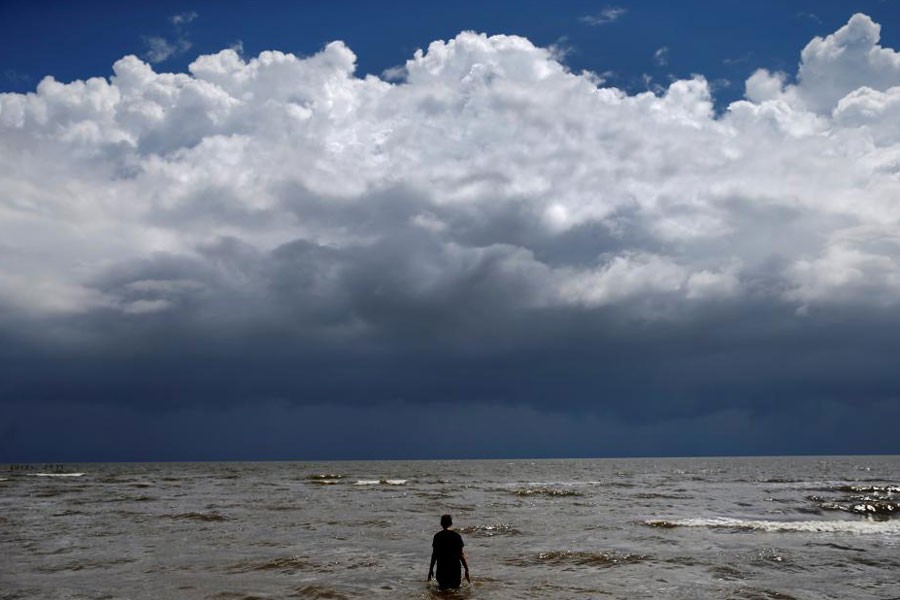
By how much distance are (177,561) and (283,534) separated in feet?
24.6

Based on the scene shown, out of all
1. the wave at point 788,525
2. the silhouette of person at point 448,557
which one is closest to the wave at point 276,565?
the silhouette of person at point 448,557

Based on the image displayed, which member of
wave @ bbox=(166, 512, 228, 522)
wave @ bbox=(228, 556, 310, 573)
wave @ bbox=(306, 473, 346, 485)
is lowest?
wave @ bbox=(306, 473, 346, 485)

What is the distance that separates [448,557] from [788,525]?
23.9m

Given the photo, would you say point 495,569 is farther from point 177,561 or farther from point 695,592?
point 177,561

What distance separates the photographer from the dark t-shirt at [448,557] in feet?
62.0

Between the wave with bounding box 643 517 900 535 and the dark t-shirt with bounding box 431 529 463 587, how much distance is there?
17464mm

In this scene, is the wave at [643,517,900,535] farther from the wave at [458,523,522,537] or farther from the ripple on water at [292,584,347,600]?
the ripple on water at [292,584,347,600]

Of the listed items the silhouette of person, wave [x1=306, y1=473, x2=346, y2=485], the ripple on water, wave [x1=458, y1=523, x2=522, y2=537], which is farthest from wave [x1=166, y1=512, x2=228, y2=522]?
wave [x1=306, y1=473, x2=346, y2=485]

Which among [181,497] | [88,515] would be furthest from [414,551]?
[181,497]

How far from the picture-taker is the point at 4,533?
31.1 m

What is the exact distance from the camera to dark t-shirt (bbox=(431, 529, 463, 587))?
18.9 m

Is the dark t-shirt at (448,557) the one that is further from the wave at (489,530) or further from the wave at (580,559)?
the wave at (489,530)

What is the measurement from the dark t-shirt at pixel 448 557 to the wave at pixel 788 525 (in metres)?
17.5

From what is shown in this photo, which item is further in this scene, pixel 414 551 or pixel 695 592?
pixel 414 551
